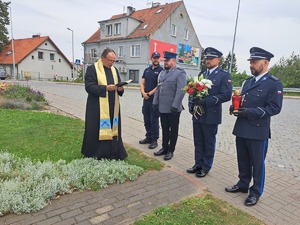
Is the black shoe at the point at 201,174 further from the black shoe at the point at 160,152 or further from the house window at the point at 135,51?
the house window at the point at 135,51

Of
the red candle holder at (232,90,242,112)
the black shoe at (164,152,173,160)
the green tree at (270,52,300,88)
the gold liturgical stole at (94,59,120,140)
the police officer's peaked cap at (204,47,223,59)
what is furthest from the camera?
the green tree at (270,52,300,88)

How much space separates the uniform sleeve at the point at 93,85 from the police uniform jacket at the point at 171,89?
4.19ft

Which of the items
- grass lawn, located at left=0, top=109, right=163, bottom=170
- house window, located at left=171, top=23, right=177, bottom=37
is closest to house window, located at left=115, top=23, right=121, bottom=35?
house window, located at left=171, top=23, right=177, bottom=37

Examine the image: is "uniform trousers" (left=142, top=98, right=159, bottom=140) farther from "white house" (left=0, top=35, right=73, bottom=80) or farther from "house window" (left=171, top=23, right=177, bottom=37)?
"white house" (left=0, top=35, right=73, bottom=80)

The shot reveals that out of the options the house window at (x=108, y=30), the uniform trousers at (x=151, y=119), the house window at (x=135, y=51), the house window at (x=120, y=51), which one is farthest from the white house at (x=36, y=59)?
the uniform trousers at (x=151, y=119)

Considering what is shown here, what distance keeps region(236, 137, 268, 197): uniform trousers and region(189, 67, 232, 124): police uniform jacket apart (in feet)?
1.86

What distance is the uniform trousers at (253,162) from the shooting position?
354cm

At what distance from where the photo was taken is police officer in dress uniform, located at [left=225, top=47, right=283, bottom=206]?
3285mm

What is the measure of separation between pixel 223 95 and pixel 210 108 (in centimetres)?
29

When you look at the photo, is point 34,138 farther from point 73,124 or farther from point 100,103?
point 100,103

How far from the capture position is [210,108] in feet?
13.4

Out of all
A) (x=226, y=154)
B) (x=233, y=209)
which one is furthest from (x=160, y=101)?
(x=233, y=209)

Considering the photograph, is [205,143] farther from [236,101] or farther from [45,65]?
[45,65]

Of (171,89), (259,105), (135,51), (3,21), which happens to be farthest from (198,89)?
(3,21)
